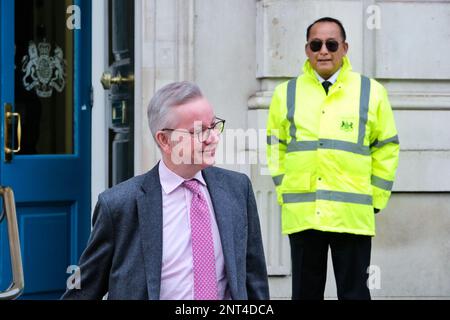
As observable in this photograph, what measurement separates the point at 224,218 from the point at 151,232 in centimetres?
22

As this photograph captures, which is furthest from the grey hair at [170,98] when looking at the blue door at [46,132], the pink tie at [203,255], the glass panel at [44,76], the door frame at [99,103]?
the door frame at [99,103]

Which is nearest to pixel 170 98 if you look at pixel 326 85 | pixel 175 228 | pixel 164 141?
pixel 164 141

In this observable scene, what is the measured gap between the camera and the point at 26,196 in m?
7.53

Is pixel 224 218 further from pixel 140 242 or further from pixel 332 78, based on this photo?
pixel 332 78

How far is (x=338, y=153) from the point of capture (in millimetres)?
6051

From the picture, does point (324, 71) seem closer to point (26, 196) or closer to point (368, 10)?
point (368, 10)

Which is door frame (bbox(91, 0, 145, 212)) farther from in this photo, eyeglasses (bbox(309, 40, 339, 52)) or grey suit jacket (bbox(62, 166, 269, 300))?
grey suit jacket (bbox(62, 166, 269, 300))

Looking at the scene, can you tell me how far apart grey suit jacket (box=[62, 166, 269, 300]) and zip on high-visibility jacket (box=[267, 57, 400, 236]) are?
2.51m

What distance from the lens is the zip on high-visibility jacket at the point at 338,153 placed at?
239 inches

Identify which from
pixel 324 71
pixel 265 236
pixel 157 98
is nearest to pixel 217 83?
pixel 265 236

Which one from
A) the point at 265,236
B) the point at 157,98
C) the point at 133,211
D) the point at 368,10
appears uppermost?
the point at 368,10

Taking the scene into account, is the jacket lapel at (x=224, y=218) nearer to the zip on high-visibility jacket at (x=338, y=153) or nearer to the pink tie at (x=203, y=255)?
the pink tie at (x=203, y=255)

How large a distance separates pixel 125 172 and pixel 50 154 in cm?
49

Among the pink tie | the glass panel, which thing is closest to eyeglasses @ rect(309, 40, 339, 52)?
the glass panel
